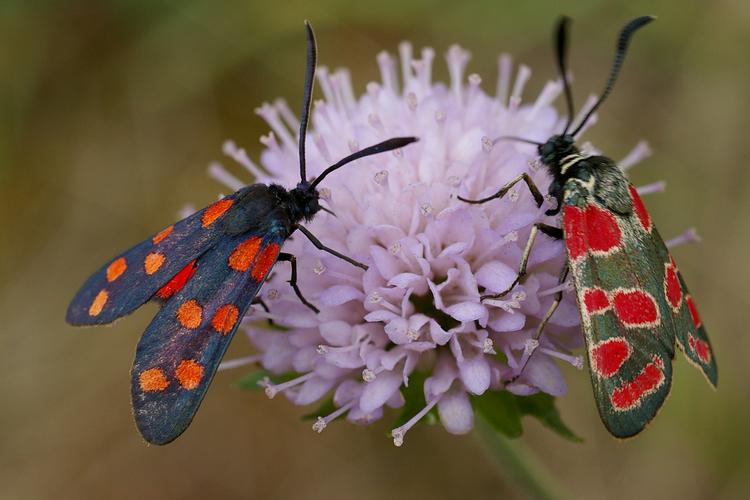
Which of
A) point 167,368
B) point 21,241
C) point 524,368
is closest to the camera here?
point 167,368

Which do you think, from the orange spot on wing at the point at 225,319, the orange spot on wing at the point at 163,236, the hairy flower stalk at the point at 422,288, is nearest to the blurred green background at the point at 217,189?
the hairy flower stalk at the point at 422,288

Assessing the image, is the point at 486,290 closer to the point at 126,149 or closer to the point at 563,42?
Answer: the point at 563,42

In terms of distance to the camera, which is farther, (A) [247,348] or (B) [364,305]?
(A) [247,348]

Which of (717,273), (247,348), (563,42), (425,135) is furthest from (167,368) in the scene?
(717,273)

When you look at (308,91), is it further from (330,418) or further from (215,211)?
(330,418)

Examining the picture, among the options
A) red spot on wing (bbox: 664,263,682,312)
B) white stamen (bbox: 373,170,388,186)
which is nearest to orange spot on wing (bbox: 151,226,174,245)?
white stamen (bbox: 373,170,388,186)
